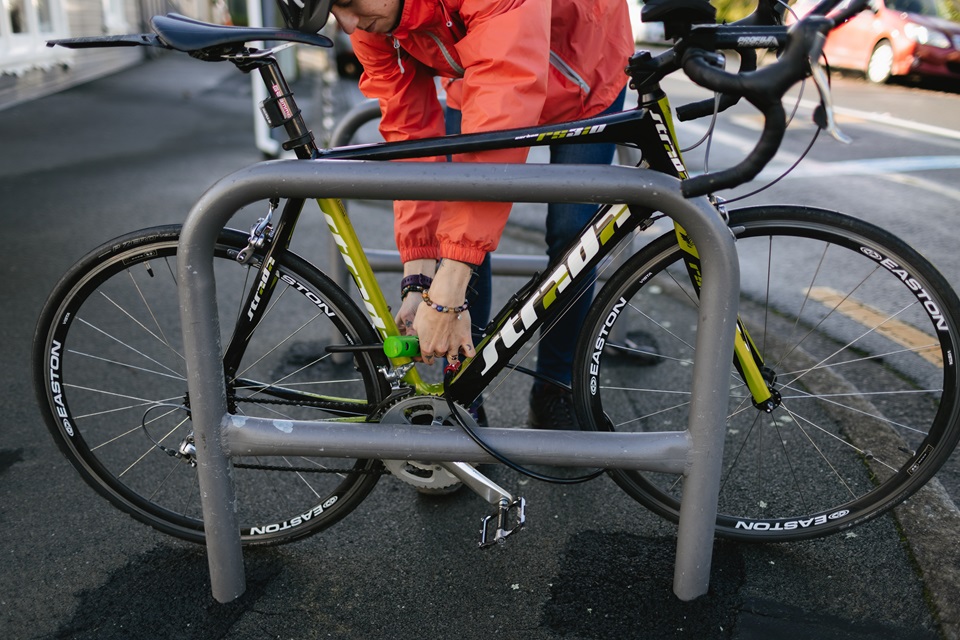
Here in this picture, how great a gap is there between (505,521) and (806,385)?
5.44ft

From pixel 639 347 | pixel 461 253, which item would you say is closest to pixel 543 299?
pixel 461 253

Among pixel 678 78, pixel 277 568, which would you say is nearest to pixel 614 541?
pixel 277 568

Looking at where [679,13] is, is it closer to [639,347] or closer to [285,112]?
[285,112]

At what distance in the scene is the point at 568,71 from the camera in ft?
6.81

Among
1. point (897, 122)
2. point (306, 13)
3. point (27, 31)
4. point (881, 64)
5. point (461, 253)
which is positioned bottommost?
point (897, 122)

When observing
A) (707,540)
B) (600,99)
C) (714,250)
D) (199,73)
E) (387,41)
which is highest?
(387,41)

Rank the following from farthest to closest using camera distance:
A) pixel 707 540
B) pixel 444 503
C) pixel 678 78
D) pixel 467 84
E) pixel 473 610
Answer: pixel 678 78 → pixel 444 503 → pixel 473 610 → pixel 707 540 → pixel 467 84

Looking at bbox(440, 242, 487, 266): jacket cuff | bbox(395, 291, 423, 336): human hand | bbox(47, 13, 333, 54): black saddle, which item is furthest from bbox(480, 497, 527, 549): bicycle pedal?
bbox(47, 13, 333, 54): black saddle

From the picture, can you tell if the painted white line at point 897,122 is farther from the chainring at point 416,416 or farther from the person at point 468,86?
the chainring at point 416,416

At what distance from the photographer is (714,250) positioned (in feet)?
5.65

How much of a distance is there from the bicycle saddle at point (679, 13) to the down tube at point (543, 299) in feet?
1.41

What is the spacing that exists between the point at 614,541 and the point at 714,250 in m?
1.04

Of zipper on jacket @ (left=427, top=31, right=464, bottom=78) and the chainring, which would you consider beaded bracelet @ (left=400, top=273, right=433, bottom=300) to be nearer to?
the chainring

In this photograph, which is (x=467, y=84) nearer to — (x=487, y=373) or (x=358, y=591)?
(x=487, y=373)
